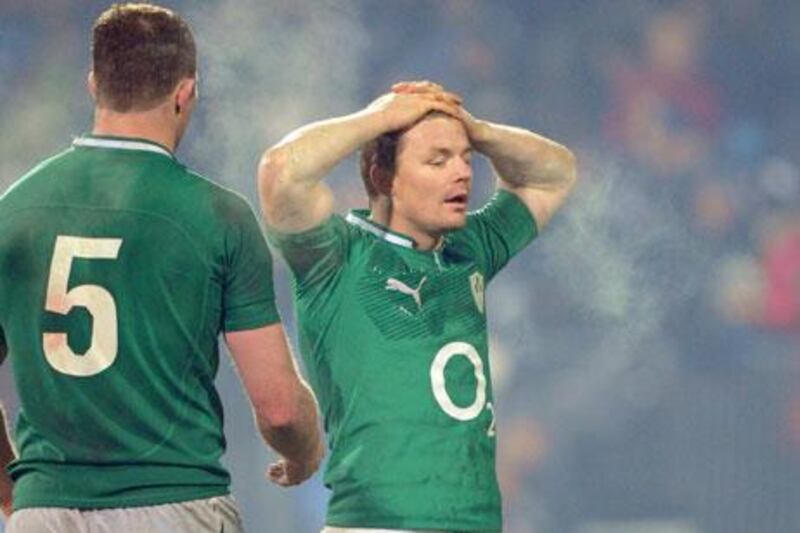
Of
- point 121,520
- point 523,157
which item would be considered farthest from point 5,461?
point 523,157

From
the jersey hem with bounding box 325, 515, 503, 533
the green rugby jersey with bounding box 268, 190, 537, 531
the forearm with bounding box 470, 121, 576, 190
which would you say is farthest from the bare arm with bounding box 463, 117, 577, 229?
the jersey hem with bounding box 325, 515, 503, 533

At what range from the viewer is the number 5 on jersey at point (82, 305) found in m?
2.48

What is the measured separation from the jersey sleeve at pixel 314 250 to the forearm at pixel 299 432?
473mm

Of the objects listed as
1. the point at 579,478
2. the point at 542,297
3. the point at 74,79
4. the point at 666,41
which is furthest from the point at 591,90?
the point at 74,79

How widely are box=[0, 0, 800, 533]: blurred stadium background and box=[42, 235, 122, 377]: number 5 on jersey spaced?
2832 mm

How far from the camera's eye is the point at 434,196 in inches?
125

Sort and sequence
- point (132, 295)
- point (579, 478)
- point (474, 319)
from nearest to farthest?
point (132, 295) < point (474, 319) < point (579, 478)

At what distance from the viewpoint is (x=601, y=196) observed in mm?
5473

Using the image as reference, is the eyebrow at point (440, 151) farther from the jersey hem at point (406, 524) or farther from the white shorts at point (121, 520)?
the white shorts at point (121, 520)

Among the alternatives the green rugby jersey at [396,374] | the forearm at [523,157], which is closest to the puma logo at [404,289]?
the green rugby jersey at [396,374]

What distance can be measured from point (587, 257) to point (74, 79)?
175 centimetres

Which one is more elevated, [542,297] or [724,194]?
[724,194]

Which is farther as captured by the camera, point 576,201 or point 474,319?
point 576,201

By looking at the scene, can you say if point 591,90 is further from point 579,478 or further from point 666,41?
point 579,478
